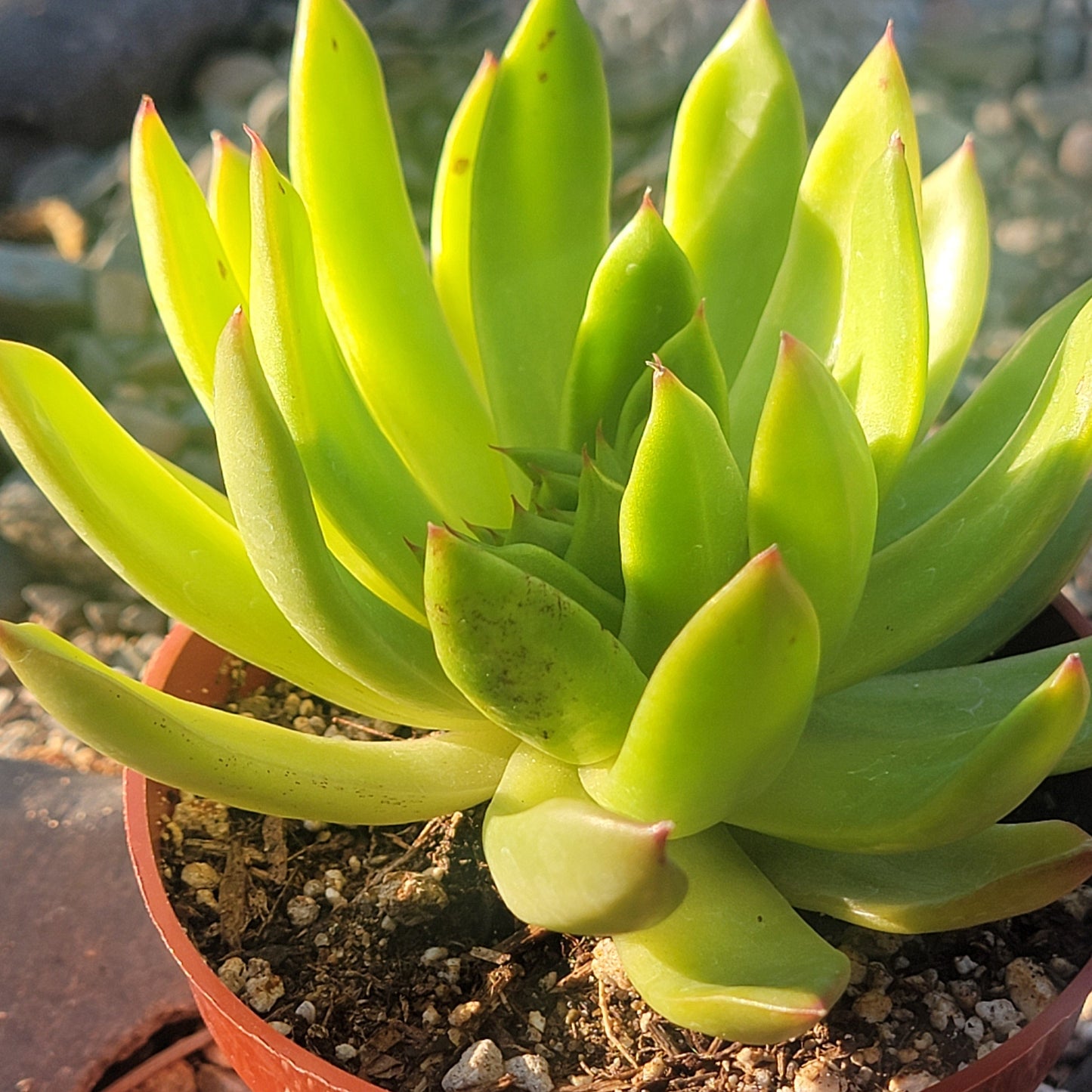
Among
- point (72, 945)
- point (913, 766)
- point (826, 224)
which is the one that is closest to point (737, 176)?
point (826, 224)

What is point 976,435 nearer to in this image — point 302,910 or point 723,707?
point 723,707

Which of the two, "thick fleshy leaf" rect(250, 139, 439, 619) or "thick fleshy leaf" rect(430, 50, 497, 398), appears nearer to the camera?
"thick fleshy leaf" rect(250, 139, 439, 619)

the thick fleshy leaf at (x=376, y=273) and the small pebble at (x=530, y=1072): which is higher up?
the thick fleshy leaf at (x=376, y=273)

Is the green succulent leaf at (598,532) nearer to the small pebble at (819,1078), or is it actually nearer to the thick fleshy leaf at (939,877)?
the thick fleshy leaf at (939,877)

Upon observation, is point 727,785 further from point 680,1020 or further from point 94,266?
point 94,266

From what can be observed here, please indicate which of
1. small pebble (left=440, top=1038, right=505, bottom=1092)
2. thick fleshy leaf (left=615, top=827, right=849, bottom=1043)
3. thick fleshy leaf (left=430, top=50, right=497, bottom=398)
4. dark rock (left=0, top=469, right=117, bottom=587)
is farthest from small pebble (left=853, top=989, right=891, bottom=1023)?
dark rock (left=0, top=469, right=117, bottom=587)

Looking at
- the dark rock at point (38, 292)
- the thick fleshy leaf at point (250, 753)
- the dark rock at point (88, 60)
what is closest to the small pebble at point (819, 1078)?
the thick fleshy leaf at point (250, 753)

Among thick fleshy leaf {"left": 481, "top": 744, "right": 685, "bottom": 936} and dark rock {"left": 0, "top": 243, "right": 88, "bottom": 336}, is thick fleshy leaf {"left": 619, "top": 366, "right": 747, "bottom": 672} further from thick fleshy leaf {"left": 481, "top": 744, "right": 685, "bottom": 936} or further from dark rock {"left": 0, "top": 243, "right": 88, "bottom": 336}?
dark rock {"left": 0, "top": 243, "right": 88, "bottom": 336}
